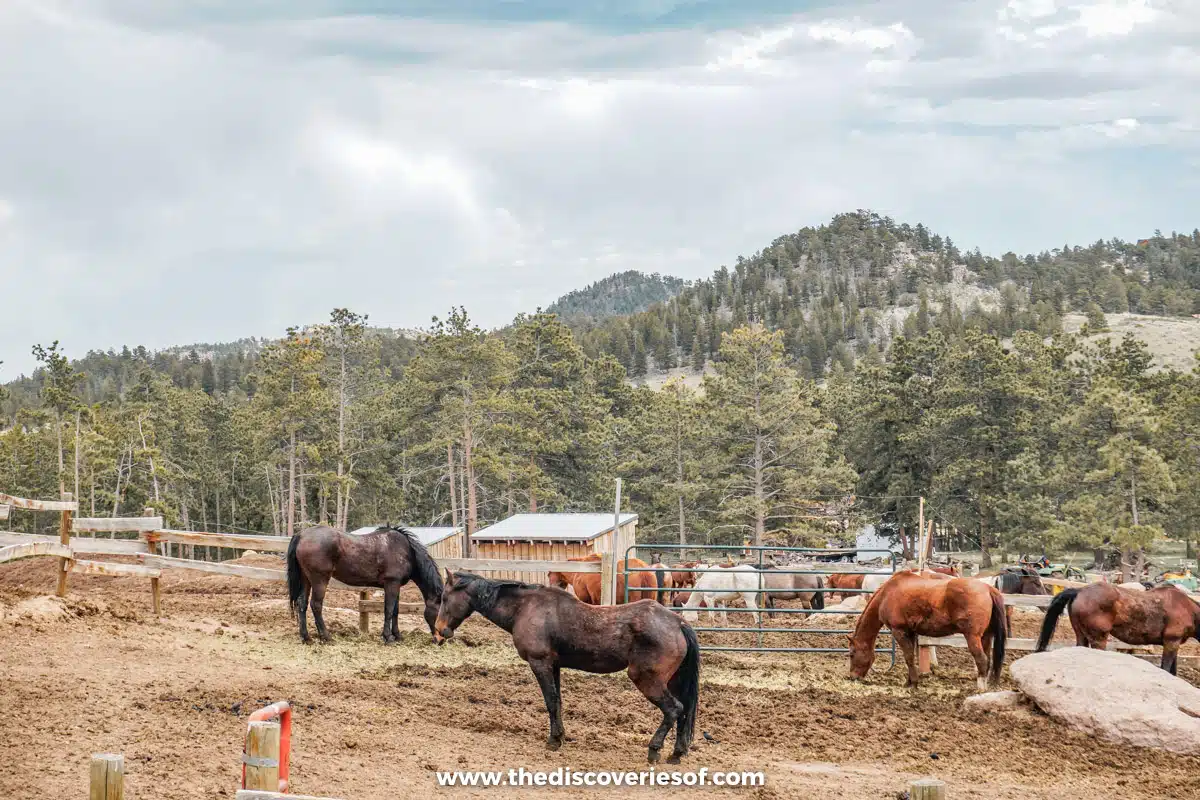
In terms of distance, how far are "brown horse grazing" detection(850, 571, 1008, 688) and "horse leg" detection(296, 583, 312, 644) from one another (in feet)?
19.9

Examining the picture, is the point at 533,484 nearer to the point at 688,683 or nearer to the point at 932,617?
the point at 932,617

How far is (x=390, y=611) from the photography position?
11.3 m

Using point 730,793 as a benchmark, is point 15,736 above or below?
above

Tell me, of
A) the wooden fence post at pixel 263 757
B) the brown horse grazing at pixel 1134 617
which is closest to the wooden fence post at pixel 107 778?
the wooden fence post at pixel 263 757

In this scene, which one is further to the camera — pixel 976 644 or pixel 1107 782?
pixel 976 644

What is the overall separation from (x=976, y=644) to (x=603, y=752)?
495 centimetres

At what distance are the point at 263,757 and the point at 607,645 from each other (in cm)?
371

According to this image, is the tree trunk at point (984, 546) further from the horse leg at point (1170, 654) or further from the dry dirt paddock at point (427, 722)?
the horse leg at point (1170, 654)

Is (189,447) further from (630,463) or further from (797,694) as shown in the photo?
(797,694)

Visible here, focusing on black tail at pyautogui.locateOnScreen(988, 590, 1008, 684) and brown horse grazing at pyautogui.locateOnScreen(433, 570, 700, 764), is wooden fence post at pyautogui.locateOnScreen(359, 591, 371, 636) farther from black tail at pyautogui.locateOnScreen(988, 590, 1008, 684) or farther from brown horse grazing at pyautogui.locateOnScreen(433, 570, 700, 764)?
black tail at pyautogui.locateOnScreen(988, 590, 1008, 684)

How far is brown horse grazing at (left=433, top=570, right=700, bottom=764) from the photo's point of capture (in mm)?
7117

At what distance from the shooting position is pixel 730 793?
6328 millimetres

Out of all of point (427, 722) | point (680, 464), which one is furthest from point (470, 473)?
point (427, 722)

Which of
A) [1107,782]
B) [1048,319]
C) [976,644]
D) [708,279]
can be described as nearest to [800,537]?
[976,644]
